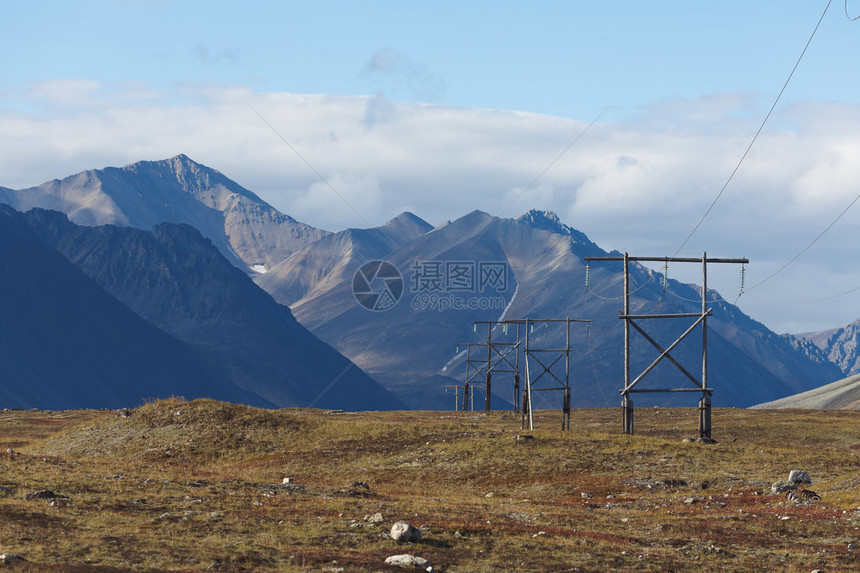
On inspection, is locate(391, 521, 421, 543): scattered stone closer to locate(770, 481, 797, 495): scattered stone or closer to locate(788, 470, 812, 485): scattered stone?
locate(770, 481, 797, 495): scattered stone

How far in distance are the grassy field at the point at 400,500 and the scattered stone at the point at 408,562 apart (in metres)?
0.47

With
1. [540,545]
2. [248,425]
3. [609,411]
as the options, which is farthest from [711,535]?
[609,411]

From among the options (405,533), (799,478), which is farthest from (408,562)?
(799,478)

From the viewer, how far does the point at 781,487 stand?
38.3 metres

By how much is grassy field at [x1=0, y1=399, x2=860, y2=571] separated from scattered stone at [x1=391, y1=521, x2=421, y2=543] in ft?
0.79

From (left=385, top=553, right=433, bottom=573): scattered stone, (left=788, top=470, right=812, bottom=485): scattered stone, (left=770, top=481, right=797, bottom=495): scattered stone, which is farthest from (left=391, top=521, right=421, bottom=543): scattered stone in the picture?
(left=788, top=470, right=812, bottom=485): scattered stone

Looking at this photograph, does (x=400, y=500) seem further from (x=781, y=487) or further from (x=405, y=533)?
(x=781, y=487)

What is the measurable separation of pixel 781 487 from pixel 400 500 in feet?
51.6

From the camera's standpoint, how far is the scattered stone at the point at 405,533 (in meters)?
24.7

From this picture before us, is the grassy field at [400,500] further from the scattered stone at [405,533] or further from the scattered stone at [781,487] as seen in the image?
the scattered stone at [781,487]

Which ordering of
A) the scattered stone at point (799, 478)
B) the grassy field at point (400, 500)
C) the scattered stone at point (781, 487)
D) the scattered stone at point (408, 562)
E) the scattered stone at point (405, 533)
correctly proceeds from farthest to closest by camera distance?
the scattered stone at point (799, 478), the scattered stone at point (781, 487), the scattered stone at point (405, 533), the grassy field at point (400, 500), the scattered stone at point (408, 562)

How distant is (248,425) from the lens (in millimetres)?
60094

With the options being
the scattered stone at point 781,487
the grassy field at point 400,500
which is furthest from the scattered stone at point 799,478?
the scattered stone at point 781,487

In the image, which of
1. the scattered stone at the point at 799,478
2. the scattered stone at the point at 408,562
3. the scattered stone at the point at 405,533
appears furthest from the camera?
the scattered stone at the point at 799,478
